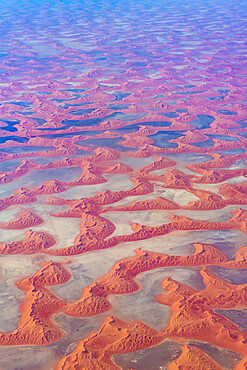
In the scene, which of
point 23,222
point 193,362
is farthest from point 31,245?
point 193,362

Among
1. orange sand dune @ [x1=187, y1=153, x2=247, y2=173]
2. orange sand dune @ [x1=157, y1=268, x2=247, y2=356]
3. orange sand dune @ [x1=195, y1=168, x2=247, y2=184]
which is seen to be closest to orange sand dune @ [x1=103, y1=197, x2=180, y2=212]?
orange sand dune @ [x1=195, y1=168, x2=247, y2=184]

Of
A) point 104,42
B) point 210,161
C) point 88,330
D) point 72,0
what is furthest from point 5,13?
point 88,330

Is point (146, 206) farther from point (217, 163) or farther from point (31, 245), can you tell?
point (217, 163)

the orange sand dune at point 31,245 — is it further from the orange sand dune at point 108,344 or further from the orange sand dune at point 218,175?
the orange sand dune at point 218,175

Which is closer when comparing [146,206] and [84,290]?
[84,290]

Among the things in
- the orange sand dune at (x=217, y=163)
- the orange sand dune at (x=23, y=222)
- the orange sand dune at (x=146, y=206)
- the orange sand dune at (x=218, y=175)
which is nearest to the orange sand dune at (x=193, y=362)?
the orange sand dune at (x=146, y=206)

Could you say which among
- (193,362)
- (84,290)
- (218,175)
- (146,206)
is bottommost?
(218,175)

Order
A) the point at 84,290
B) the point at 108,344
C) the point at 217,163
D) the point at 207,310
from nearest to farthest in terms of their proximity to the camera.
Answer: the point at 108,344 → the point at 207,310 → the point at 84,290 → the point at 217,163

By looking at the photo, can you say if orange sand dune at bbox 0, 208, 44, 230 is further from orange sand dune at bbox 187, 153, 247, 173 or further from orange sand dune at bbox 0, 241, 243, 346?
orange sand dune at bbox 187, 153, 247, 173
